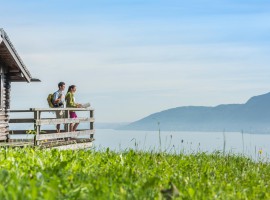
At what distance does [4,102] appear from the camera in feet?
88.3

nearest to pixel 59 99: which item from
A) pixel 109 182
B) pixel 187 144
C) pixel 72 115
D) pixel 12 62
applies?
pixel 72 115

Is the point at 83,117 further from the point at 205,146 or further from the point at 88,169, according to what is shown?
the point at 88,169

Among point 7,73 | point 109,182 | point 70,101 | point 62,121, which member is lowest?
point 109,182

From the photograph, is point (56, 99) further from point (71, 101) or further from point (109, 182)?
point (109, 182)

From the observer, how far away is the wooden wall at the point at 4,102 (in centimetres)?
2592

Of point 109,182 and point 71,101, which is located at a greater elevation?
point 71,101

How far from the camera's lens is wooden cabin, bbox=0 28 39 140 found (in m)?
25.4

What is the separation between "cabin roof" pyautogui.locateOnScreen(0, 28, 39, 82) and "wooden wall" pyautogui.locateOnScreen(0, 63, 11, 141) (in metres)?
0.29

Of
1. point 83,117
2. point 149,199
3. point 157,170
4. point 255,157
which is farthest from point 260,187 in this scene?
point 83,117

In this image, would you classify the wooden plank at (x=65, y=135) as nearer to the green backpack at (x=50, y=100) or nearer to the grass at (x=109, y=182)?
the green backpack at (x=50, y=100)

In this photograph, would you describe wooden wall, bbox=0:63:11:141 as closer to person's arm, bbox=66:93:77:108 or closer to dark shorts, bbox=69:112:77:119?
dark shorts, bbox=69:112:77:119

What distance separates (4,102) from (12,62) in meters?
1.77

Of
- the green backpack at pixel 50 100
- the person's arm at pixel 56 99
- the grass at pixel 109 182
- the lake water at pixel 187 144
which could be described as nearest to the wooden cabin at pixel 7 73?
the green backpack at pixel 50 100

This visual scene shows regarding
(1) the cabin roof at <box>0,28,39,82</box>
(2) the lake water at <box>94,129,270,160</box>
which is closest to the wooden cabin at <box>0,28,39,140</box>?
(1) the cabin roof at <box>0,28,39,82</box>
